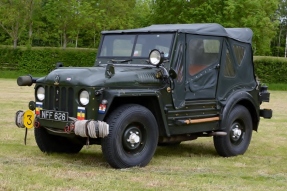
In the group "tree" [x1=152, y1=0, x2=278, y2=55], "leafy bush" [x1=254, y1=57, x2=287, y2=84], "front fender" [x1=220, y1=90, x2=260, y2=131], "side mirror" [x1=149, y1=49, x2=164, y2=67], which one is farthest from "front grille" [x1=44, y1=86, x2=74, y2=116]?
"leafy bush" [x1=254, y1=57, x2=287, y2=84]

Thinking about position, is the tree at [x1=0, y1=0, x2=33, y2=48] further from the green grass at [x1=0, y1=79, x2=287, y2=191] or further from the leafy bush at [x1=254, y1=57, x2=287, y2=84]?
the green grass at [x1=0, y1=79, x2=287, y2=191]

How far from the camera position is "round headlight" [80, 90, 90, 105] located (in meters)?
7.52

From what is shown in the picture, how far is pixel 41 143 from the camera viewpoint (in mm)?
8750

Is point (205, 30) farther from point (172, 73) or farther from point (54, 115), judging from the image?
point (54, 115)

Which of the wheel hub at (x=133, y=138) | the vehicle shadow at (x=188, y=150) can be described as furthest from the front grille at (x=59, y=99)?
the vehicle shadow at (x=188, y=150)

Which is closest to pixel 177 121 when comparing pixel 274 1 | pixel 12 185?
pixel 12 185

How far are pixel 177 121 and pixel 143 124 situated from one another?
78cm

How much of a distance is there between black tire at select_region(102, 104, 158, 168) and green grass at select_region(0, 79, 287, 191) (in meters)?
0.15

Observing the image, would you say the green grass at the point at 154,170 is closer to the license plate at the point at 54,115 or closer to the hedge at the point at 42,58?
the license plate at the point at 54,115

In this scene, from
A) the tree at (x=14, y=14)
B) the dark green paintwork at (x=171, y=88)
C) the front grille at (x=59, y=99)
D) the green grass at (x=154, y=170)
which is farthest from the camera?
the tree at (x=14, y=14)

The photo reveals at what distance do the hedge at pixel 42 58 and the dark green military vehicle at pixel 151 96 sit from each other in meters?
28.4

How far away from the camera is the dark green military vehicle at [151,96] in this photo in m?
7.60

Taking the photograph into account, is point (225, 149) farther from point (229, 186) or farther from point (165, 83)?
point (229, 186)

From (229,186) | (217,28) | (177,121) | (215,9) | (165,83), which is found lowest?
(229,186)
